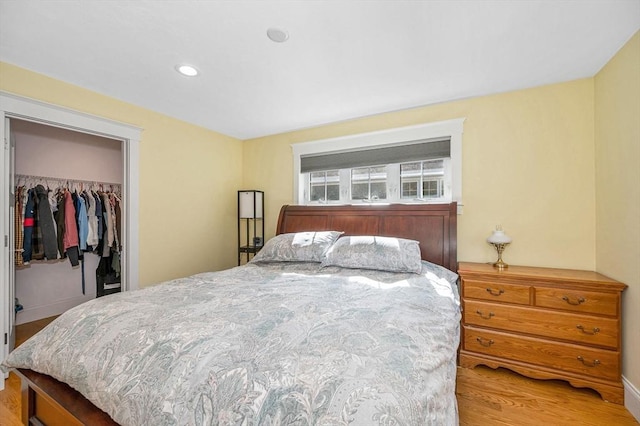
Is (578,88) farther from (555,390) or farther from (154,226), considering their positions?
(154,226)

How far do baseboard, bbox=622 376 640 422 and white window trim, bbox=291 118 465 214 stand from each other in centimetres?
158

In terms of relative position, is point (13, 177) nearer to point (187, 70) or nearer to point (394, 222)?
point (187, 70)

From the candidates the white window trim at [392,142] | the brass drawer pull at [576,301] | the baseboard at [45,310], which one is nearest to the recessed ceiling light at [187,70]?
the white window trim at [392,142]

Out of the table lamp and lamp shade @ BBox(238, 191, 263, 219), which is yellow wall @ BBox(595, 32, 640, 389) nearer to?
the table lamp

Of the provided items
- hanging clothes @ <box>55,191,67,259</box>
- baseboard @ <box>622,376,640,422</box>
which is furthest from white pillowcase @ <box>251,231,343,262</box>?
hanging clothes @ <box>55,191,67,259</box>

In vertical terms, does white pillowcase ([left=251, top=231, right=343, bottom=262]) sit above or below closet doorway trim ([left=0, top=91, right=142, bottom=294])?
below

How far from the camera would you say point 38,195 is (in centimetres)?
310

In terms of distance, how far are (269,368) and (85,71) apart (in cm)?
265

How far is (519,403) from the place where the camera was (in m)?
1.86

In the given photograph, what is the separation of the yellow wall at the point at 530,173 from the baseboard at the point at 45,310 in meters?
4.64

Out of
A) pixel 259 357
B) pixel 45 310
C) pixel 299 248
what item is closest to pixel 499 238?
pixel 299 248

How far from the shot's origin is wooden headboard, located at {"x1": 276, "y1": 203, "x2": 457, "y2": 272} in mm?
2666

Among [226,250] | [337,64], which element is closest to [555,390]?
[337,64]

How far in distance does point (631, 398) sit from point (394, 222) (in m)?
1.96
